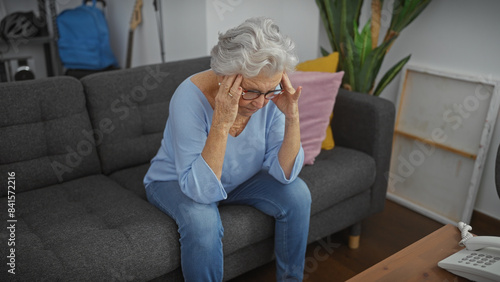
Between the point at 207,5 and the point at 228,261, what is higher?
the point at 207,5

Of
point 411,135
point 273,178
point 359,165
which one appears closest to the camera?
point 273,178

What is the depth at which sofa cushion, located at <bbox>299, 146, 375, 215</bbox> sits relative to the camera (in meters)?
1.76

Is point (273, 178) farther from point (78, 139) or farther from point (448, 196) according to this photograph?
point (448, 196)

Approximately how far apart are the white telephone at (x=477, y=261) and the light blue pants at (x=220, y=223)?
0.51 metres

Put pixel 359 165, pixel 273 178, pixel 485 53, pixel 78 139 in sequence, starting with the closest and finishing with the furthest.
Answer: pixel 273 178 < pixel 78 139 < pixel 359 165 < pixel 485 53

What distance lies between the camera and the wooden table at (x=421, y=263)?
1.14 meters

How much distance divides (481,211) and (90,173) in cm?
186

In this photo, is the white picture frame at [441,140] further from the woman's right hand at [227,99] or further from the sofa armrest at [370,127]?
the woman's right hand at [227,99]

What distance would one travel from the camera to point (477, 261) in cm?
112

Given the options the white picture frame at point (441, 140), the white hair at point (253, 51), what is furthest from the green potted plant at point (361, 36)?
the white hair at point (253, 51)

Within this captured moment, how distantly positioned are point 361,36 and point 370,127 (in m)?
0.47

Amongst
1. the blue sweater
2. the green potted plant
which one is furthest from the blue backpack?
the blue sweater

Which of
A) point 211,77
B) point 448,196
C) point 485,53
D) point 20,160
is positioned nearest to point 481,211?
point 448,196

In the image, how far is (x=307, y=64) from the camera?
213cm
